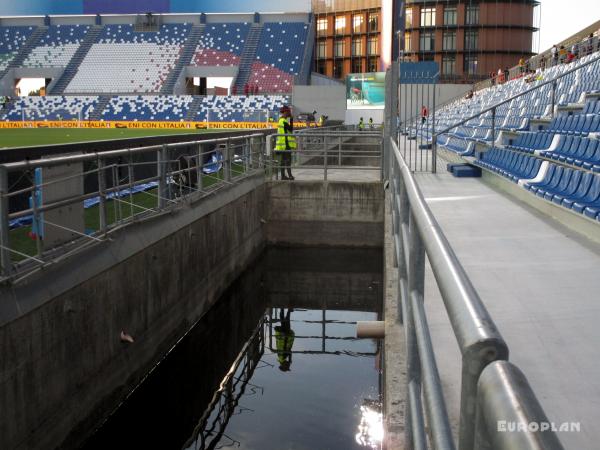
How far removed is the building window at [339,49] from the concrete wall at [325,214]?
47704 mm

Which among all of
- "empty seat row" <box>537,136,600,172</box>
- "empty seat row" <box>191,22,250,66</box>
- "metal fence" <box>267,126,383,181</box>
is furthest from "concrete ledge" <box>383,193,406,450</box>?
"empty seat row" <box>191,22,250,66</box>

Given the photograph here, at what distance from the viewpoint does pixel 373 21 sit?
186ft

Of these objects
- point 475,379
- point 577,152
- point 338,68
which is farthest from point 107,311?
point 338,68

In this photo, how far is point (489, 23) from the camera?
51.5 m

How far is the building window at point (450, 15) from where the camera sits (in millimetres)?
51594

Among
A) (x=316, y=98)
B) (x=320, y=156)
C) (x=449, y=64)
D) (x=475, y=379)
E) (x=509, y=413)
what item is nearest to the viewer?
(x=509, y=413)

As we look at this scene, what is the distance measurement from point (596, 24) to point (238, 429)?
24942 mm

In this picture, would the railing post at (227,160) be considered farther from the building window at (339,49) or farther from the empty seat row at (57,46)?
the building window at (339,49)

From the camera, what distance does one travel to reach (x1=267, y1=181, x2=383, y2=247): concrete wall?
13.2 m

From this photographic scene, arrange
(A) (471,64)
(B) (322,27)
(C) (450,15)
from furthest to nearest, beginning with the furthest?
1. (B) (322,27)
2. (A) (471,64)
3. (C) (450,15)

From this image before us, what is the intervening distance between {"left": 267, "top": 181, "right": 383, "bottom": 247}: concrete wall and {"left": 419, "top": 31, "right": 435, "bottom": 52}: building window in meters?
42.3

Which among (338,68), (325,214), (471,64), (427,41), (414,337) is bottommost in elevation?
(325,214)

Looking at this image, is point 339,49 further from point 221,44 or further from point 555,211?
point 555,211

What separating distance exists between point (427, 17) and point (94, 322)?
51.1m
